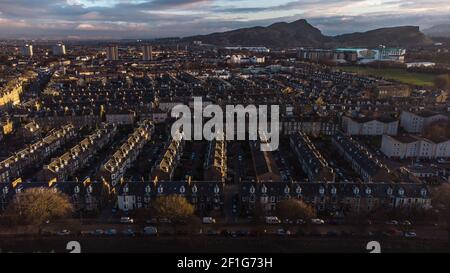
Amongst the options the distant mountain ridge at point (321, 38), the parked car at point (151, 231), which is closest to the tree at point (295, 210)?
the parked car at point (151, 231)

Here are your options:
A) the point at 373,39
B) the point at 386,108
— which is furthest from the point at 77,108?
the point at 373,39

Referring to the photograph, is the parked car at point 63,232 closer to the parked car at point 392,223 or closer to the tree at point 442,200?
the parked car at point 392,223

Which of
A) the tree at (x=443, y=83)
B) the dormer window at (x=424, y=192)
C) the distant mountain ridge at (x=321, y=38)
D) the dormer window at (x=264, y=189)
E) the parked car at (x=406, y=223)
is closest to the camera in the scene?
the parked car at (x=406, y=223)

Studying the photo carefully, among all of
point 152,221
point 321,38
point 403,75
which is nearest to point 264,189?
point 152,221

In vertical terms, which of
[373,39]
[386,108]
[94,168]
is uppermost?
[373,39]

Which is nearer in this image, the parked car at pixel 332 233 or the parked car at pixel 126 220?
the parked car at pixel 332 233

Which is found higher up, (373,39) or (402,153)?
(373,39)

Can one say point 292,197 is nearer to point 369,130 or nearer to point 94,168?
point 94,168
